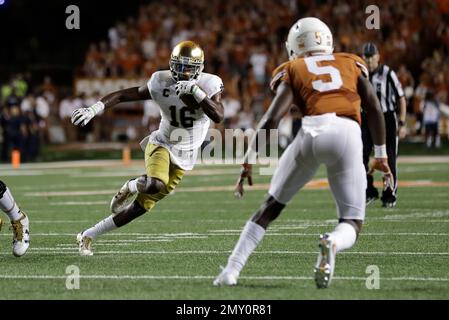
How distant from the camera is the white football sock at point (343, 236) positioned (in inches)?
242

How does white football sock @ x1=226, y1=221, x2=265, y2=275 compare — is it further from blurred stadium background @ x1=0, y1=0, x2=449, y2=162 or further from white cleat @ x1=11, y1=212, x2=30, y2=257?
blurred stadium background @ x1=0, y1=0, x2=449, y2=162

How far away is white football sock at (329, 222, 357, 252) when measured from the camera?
242 inches

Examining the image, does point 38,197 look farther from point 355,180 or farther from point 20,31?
point 20,31

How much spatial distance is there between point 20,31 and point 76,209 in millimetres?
18251

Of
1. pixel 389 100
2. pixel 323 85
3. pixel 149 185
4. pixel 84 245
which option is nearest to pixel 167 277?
pixel 149 185

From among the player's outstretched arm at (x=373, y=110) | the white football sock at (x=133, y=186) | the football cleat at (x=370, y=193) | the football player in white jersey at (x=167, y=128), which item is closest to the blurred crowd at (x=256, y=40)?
the football cleat at (x=370, y=193)

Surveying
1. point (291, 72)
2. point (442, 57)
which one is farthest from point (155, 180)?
point (442, 57)

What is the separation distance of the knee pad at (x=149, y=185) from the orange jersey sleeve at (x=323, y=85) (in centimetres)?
191

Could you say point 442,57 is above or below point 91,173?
above

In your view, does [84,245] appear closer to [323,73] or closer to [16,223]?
[16,223]

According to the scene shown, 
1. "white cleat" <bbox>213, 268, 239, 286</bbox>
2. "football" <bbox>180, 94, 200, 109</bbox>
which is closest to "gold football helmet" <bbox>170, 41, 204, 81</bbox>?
"football" <bbox>180, 94, 200, 109</bbox>

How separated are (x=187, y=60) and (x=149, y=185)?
0.96 metres

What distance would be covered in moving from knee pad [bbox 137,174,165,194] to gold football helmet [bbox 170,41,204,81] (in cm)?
78
